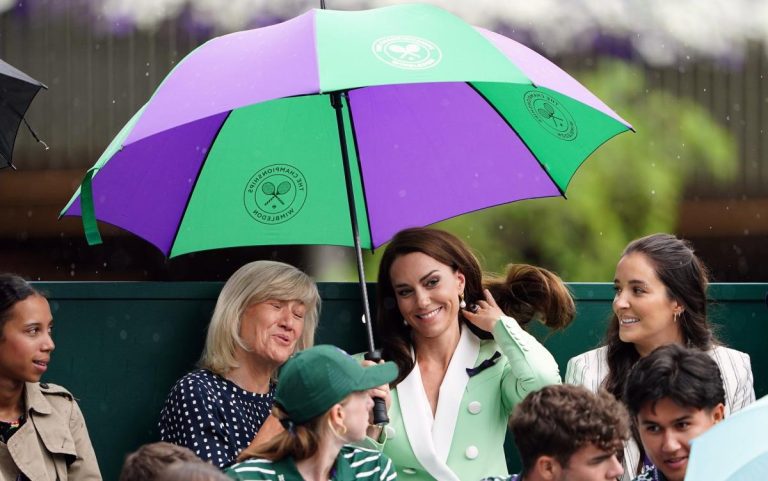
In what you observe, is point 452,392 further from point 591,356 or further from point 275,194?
point 275,194

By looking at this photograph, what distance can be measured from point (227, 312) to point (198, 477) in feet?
5.23

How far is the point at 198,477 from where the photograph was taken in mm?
3271

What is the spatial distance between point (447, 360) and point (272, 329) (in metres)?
0.60

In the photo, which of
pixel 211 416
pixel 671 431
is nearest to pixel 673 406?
pixel 671 431

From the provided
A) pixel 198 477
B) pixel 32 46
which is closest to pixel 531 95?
pixel 198 477

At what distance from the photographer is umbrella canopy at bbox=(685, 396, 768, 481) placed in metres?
2.73

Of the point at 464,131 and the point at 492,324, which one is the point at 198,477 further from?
the point at 464,131

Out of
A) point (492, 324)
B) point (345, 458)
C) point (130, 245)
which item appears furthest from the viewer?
point (130, 245)

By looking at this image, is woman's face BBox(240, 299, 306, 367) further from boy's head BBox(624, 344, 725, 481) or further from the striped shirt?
boy's head BBox(624, 344, 725, 481)

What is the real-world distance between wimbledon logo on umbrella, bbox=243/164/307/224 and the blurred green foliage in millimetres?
3258

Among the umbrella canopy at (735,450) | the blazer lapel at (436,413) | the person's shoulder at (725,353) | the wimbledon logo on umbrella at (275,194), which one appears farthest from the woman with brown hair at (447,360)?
the umbrella canopy at (735,450)

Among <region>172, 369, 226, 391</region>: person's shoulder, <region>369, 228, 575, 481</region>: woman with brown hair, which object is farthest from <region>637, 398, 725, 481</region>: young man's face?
<region>172, 369, 226, 391</region>: person's shoulder

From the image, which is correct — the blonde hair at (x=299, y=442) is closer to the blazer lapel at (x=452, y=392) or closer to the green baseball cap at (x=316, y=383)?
the green baseball cap at (x=316, y=383)

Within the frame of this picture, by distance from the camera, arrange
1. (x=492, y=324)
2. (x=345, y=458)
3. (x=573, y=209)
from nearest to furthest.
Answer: (x=345, y=458), (x=492, y=324), (x=573, y=209)
